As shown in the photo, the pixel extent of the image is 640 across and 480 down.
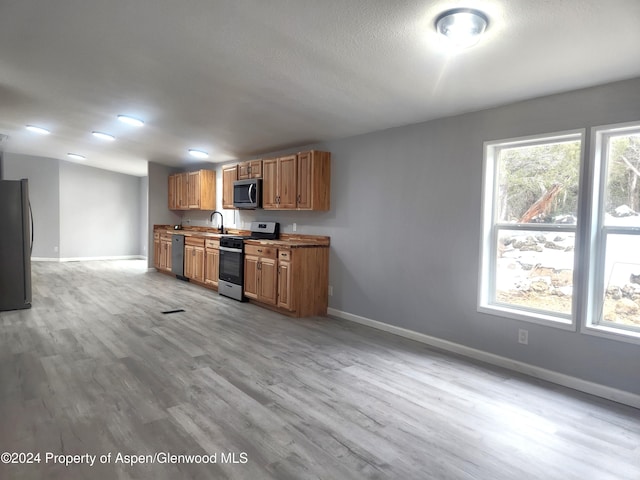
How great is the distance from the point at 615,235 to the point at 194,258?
6139mm

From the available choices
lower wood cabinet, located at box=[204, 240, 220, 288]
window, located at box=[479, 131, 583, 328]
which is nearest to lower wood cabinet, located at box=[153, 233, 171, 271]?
lower wood cabinet, located at box=[204, 240, 220, 288]

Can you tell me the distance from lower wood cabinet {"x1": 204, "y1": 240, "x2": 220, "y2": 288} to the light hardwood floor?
2.19m

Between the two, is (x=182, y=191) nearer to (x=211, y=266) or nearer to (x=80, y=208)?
(x=211, y=266)

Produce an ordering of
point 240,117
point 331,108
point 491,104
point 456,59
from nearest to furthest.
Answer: point 456,59
point 491,104
point 331,108
point 240,117

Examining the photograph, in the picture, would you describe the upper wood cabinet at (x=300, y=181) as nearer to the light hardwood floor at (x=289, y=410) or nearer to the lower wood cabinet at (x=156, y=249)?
the light hardwood floor at (x=289, y=410)

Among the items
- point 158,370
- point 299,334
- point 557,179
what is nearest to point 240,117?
point 299,334

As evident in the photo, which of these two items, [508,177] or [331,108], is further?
[331,108]

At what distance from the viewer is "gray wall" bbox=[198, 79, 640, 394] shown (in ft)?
9.57

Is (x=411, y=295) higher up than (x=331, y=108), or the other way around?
(x=331, y=108)

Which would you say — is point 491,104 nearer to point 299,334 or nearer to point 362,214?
point 362,214

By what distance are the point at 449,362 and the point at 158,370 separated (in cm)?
247

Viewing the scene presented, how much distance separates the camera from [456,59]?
104 inches

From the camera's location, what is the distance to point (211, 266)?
6.63 meters

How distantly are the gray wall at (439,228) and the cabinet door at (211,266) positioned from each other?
203 cm
